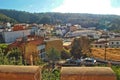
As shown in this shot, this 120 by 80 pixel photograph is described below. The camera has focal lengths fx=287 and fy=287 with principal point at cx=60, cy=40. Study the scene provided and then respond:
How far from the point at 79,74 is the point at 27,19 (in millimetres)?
140728

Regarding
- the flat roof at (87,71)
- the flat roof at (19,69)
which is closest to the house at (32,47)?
the flat roof at (19,69)

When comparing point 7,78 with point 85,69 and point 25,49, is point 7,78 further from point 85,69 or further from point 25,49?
point 25,49

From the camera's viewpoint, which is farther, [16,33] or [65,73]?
[16,33]

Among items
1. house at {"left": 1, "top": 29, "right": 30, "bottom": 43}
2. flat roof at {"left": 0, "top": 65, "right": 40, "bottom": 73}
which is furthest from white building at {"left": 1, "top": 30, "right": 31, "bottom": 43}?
flat roof at {"left": 0, "top": 65, "right": 40, "bottom": 73}

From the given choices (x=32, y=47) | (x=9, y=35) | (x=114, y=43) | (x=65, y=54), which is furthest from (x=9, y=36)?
(x=32, y=47)

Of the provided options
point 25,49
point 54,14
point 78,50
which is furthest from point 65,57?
point 54,14

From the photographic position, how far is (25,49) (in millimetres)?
35875

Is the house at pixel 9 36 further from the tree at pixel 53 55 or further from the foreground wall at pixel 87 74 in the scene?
the foreground wall at pixel 87 74

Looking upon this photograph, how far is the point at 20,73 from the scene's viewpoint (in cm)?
371

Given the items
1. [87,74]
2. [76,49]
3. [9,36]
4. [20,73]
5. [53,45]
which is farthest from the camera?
[9,36]

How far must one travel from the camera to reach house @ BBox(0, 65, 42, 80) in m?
3.66

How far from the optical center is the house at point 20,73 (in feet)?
12.0

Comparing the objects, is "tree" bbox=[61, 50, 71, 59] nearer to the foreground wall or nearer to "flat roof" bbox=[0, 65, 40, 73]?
"flat roof" bbox=[0, 65, 40, 73]

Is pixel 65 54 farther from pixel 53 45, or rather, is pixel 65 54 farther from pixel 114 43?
pixel 114 43
